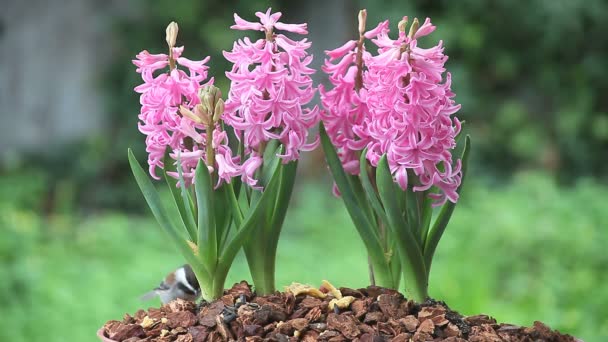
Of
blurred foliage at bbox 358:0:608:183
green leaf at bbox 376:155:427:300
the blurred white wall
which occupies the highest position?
the blurred white wall

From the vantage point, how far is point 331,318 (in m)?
1.35

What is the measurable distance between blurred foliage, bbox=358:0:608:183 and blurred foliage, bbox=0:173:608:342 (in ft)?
4.83

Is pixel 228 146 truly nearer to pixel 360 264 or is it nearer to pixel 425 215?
pixel 425 215

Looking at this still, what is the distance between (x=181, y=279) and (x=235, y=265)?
216cm

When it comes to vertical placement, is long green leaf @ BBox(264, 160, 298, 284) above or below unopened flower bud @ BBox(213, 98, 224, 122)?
below

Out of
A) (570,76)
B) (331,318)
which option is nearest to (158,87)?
(331,318)

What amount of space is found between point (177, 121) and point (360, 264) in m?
2.24

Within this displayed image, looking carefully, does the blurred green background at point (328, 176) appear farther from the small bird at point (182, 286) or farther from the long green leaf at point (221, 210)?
the long green leaf at point (221, 210)

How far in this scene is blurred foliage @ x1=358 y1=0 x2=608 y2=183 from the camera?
20.2ft

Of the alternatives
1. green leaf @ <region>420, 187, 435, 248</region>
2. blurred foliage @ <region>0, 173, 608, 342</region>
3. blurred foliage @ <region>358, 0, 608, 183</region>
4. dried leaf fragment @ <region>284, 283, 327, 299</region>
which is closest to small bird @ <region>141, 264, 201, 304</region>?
dried leaf fragment @ <region>284, 283, 327, 299</region>

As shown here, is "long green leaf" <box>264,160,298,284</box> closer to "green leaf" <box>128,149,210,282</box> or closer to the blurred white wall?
"green leaf" <box>128,149,210,282</box>

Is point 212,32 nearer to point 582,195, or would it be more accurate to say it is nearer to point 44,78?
point 44,78

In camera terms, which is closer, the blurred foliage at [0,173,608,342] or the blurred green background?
the blurred foliage at [0,173,608,342]

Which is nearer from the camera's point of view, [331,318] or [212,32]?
[331,318]
